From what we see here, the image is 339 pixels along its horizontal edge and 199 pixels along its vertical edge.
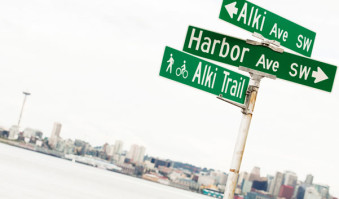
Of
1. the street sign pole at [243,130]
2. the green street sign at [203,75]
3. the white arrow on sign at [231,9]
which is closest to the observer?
the green street sign at [203,75]

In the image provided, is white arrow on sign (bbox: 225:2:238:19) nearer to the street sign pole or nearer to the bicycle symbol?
the street sign pole

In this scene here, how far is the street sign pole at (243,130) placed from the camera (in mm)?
6355

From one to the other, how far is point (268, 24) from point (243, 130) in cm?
151

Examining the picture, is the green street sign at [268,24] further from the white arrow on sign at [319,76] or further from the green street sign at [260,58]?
the white arrow on sign at [319,76]

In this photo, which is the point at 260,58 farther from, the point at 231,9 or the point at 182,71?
the point at 182,71

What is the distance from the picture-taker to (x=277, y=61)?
6523 millimetres

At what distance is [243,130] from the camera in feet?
21.3

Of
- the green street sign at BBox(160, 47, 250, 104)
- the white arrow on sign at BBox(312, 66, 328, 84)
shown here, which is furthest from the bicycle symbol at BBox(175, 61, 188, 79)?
the white arrow on sign at BBox(312, 66, 328, 84)

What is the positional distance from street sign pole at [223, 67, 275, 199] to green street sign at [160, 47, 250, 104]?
10cm

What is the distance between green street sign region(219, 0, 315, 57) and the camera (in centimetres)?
649

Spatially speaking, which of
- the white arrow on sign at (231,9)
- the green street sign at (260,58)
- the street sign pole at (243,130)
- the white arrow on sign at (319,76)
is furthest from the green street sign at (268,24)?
the street sign pole at (243,130)

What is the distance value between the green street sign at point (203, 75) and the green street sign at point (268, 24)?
0.67 meters

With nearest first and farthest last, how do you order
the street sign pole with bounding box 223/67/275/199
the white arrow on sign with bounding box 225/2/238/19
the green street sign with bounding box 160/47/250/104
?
the green street sign with bounding box 160/47/250/104
the street sign pole with bounding box 223/67/275/199
the white arrow on sign with bounding box 225/2/238/19

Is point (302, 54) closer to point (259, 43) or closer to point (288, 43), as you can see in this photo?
point (288, 43)
